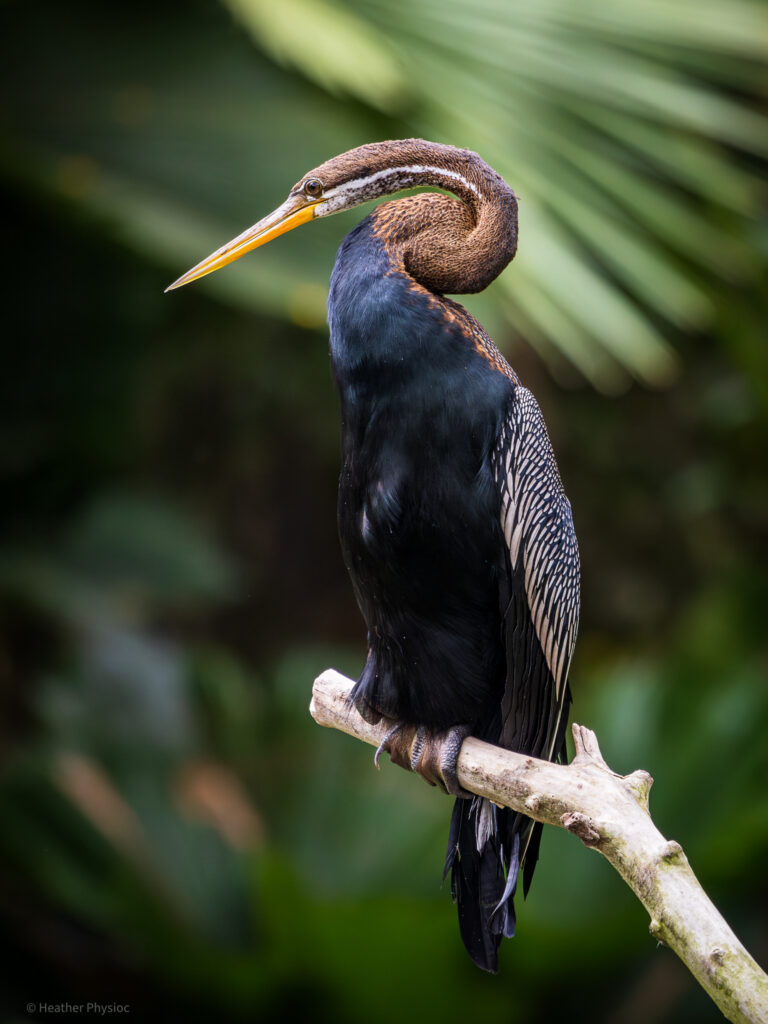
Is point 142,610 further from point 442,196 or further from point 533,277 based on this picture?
point 442,196

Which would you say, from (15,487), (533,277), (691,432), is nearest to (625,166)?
(533,277)

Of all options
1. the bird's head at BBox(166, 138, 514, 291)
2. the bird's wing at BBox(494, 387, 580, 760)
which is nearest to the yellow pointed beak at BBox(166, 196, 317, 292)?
the bird's head at BBox(166, 138, 514, 291)

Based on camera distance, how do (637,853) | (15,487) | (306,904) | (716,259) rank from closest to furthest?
(637,853), (306,904), (716,259), (15,487)

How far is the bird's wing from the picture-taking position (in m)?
1.61

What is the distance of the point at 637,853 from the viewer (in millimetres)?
1342

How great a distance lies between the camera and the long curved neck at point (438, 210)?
142cm

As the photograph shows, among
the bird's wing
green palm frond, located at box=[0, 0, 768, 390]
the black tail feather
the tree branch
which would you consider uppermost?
green palm frond, located at box=[0, 0, 768, 390]

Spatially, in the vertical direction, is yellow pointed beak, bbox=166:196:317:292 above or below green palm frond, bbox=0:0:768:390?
below

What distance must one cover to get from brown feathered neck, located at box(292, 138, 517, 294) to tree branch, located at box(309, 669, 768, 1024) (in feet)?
2.04

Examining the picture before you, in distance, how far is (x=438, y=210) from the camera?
1.49m

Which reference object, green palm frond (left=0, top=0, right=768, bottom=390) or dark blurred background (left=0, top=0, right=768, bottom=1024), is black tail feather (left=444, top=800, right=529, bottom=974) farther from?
green palm frond (left=0, top=0, right=768, bottom=390)

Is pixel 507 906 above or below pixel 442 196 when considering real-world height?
below

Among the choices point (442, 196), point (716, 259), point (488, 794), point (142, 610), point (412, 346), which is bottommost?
point (142, 610)

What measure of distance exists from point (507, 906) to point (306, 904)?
1382mm
